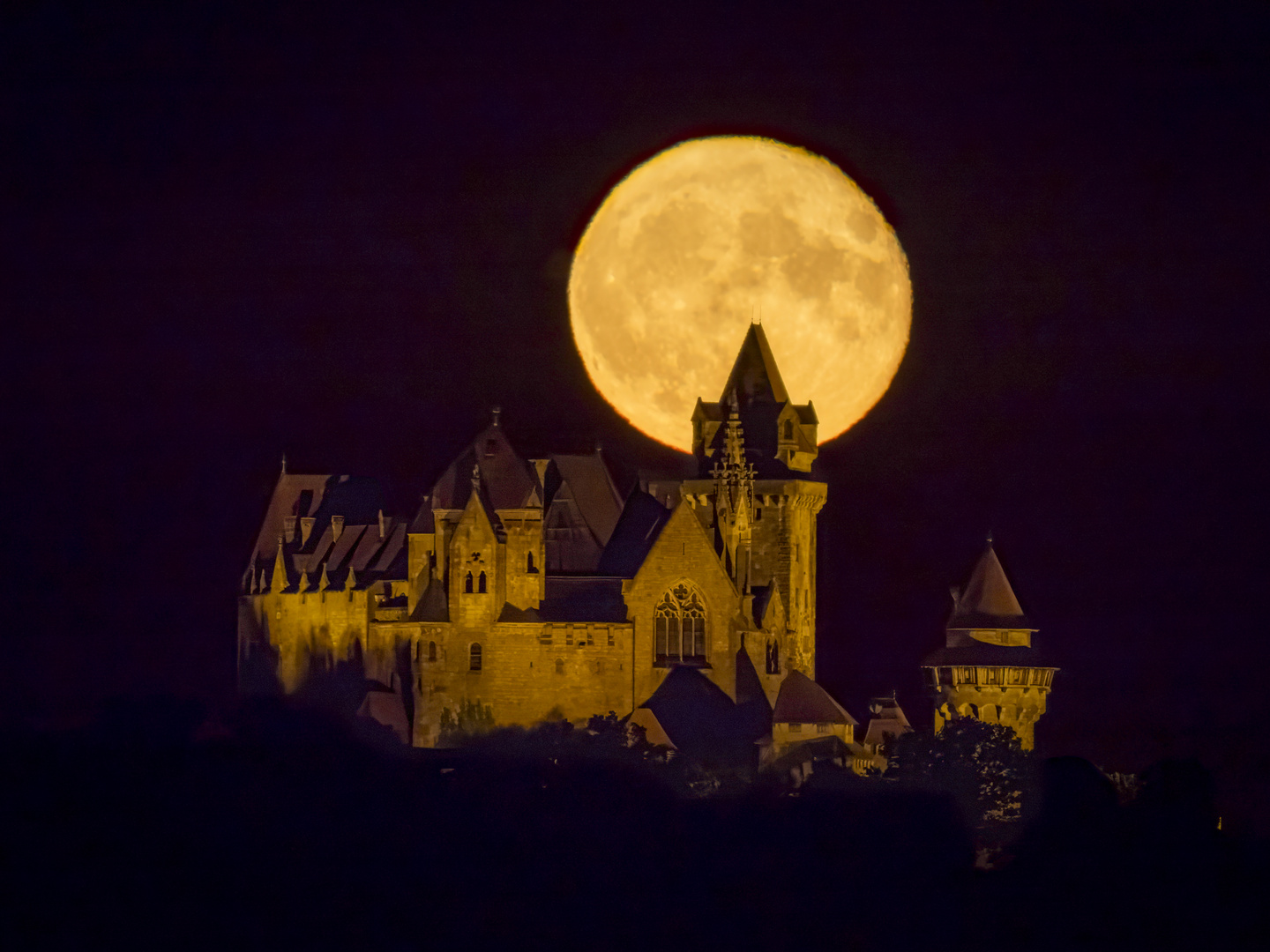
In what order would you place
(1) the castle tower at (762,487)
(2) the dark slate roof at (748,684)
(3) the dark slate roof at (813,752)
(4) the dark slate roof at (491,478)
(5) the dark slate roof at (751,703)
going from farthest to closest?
(1) the castle tower at (762,487)
(4) the dark slate roof at (491,478)
(2) the dark slate roof at (748,684)
(5) the dark slate roof at (751,703)
(3) the dark slate roof at (813,752)

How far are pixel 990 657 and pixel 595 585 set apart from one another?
16566mm

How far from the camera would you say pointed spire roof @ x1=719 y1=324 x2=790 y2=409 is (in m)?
195

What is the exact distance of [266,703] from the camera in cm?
19975

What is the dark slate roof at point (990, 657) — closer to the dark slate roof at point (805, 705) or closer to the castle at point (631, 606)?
the castle at point (631, 606)

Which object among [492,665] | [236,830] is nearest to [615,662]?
[492,665]

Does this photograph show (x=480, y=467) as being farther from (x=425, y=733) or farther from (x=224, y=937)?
(x=224, y=937)

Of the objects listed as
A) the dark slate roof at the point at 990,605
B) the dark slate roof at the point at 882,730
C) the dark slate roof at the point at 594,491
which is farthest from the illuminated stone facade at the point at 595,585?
the dark slate roof at the point at 990,605

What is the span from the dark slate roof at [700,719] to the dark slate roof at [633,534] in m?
5.21

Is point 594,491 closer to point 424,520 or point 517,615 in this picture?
point 424,520

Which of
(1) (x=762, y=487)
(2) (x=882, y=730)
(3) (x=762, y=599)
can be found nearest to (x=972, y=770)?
(2) (x=882, y=730)

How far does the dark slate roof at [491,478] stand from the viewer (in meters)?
190

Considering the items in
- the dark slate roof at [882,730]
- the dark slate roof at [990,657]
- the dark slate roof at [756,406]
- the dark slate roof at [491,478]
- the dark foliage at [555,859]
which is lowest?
the dark foliage at [555,859]

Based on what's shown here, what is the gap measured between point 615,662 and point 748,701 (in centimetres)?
590

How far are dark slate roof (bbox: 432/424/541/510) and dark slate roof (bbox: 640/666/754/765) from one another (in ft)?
32.9
